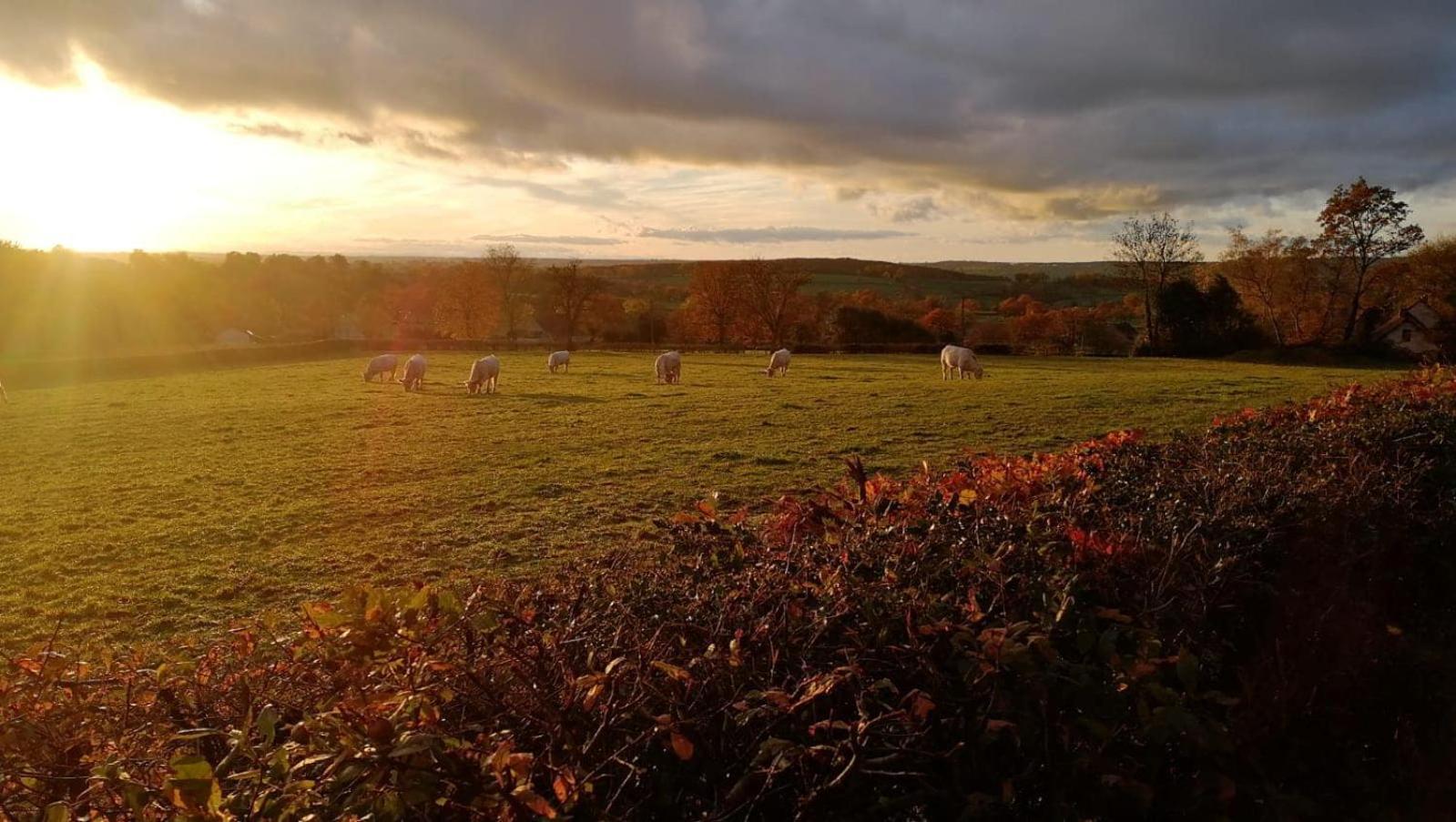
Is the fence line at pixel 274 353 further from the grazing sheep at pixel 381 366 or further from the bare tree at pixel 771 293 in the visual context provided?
the grazing sheep at pixel 381 366

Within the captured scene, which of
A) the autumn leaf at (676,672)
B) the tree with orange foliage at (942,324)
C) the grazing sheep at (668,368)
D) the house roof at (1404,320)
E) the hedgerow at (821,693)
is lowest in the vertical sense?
the grazing sheep at (668,368)

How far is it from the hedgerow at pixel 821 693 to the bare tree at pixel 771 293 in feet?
196

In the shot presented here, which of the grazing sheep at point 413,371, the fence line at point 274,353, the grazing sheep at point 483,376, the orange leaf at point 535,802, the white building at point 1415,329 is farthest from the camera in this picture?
the white building at point 1415,329

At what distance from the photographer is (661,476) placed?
1228cm

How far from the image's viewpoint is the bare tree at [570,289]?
2509 inches

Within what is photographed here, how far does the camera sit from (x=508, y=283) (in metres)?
70.3

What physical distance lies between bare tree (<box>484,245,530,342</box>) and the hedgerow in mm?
69078

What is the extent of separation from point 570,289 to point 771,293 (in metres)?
16.1

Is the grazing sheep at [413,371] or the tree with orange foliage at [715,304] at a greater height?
the tree with orange foliage at [715,304]

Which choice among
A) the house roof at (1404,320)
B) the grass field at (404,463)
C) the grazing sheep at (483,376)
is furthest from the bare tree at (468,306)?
the house roof at (1404,320)

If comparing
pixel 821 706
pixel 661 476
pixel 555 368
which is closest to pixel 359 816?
pixel 821 706

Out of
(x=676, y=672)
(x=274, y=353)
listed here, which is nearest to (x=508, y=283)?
(x=274, y=353)

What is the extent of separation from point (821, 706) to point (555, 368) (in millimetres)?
34651

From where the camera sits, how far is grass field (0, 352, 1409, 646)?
7938 mm
